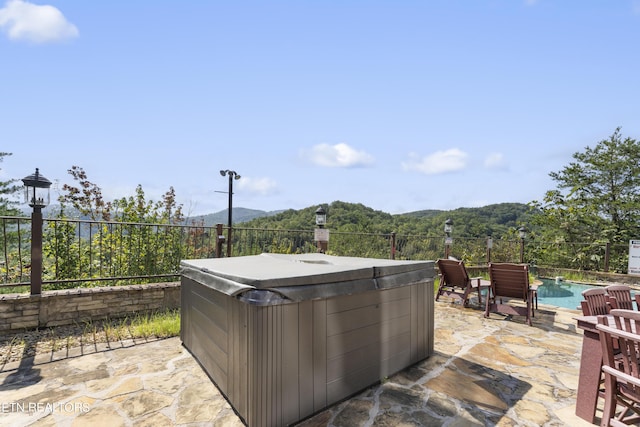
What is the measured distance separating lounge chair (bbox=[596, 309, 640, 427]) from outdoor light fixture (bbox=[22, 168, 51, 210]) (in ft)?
18.8

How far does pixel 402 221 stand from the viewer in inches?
742

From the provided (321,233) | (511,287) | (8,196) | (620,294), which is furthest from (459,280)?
(8,196)

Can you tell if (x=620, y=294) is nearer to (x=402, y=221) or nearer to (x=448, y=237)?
(x=448, y=237)

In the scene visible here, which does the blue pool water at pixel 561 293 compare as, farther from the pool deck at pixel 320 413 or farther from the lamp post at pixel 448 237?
the pool deck at pixel 320 413

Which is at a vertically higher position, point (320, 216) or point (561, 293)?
point (320, 216)

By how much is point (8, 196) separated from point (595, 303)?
53.5 ft

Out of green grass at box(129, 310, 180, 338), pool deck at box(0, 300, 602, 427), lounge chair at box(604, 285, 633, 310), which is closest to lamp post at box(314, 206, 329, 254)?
green grass at box(129, 310, 180, 338)

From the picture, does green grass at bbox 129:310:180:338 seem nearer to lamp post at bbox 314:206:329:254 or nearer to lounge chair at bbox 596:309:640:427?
lamp post at bbox 314:206:329:254

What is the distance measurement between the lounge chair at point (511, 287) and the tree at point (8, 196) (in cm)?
1509

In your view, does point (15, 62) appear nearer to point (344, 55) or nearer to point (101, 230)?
point (101, 230)

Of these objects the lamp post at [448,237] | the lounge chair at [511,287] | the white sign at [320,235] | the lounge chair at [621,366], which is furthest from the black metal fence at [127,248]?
the lounge chair at [621,366]

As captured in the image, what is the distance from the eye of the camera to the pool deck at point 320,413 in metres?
2.10

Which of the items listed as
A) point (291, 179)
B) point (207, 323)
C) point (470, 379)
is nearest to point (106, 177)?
point (207, 323)

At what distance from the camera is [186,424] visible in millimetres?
2021
